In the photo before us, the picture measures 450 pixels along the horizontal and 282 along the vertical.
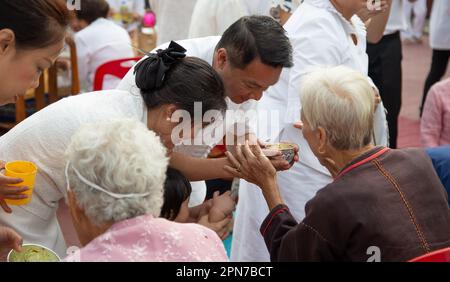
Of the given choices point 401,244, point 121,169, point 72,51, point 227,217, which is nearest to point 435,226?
point 401,244

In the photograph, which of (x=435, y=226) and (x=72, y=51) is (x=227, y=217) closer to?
(x=435, y=226)

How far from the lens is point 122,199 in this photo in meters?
1.65

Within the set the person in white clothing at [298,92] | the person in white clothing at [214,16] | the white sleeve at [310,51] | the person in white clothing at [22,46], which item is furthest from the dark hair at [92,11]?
the person in white clothing at [22,46]

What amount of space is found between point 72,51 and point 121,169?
315 cm

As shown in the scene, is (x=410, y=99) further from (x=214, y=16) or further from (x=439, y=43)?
(x=214, y=16)

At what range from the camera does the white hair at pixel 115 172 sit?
164 cm

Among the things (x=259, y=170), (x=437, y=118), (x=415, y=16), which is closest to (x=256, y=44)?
(x=259, y=170)

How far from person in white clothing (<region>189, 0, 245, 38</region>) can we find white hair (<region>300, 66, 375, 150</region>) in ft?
5.97

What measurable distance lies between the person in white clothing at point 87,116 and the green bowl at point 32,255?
26cm

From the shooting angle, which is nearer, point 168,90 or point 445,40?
point 168,90

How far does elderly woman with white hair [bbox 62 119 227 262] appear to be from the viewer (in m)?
1.63

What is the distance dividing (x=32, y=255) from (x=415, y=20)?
9009mm

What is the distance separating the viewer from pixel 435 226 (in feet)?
6.81

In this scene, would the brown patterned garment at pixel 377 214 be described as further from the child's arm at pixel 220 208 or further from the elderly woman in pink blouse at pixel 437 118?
the elderly woman in pink blouse at pixel 437 118
